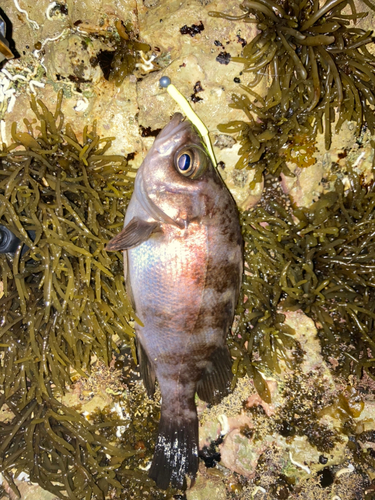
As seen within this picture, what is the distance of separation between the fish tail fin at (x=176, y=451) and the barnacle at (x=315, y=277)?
27.2 inches

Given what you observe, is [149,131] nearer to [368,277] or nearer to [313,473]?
[368,277]

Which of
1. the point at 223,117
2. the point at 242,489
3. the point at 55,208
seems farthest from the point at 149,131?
the point at 242,489

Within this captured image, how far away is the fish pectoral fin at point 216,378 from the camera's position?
3.06 metres

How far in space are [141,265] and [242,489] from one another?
A: 8.32ft

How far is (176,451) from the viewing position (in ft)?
9.96

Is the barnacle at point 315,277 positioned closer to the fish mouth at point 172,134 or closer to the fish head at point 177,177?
the fish head at point 177,177

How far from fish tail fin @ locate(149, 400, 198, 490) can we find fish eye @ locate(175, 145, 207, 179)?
2.09m

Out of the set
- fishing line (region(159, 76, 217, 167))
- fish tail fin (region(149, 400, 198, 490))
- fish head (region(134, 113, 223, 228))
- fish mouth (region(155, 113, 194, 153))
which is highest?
fishing line (region(159, 76, 217, 167))

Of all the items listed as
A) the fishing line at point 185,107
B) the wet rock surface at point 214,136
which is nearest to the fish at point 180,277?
the fishing line at point 185,107

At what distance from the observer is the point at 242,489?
10.9ft

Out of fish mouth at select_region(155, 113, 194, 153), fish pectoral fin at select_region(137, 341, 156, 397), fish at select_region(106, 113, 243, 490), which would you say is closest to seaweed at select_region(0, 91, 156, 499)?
fish pectoral fin at select_region(137, 341, 156, 397)

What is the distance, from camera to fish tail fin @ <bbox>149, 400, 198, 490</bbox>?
3.02 meters

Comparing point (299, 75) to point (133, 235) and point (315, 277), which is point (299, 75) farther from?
point (133, 235)

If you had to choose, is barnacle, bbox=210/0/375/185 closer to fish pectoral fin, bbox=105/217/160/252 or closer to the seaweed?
fish pectoral fin, bbox=105/217/160/252
